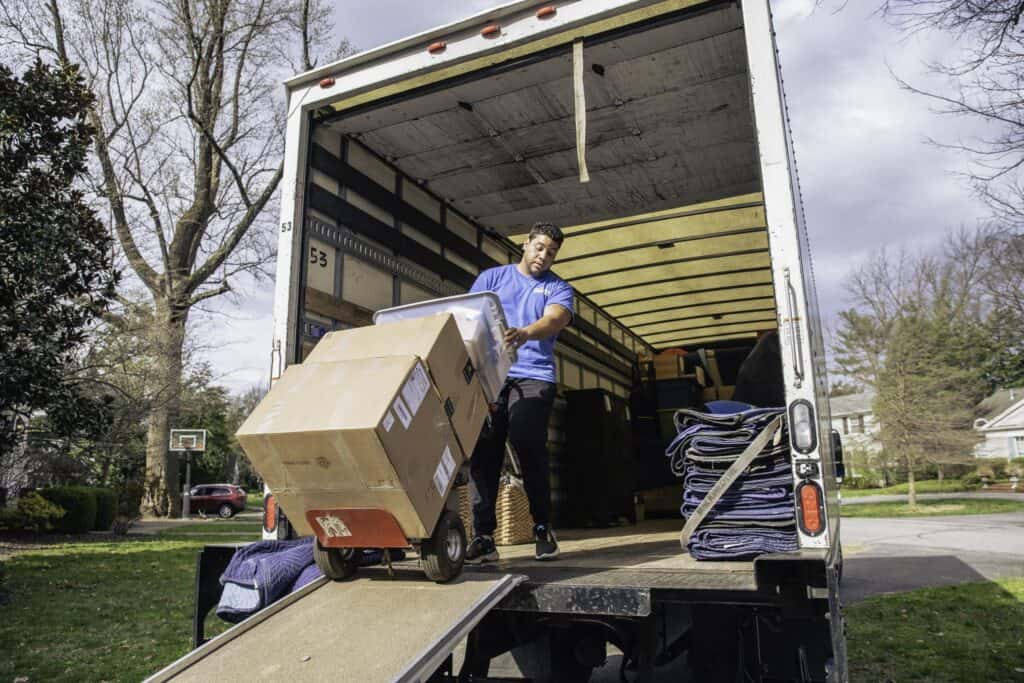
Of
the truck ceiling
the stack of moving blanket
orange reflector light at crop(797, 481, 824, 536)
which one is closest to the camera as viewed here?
orange reflector light at crop(797, 481, 824, 536)

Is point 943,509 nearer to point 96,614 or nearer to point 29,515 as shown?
point 96,614

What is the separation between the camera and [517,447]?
354cm

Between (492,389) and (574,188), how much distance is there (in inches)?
124

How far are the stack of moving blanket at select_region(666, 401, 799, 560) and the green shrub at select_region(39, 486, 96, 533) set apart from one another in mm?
17242

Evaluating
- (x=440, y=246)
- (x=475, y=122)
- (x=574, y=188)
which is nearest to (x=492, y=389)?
(x=475, y=122)

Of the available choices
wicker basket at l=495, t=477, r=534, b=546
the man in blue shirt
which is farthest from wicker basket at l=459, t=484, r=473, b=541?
the man in blue shirt

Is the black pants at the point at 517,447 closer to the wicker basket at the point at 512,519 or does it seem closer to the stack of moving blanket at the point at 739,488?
the stack of moving blanket at the point at 739,488

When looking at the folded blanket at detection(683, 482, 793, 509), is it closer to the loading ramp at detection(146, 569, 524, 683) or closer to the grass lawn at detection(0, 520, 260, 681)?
the loading ramp at detection(146, 569, 524, 683)

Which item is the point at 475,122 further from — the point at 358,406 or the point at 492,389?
the point at 358,406

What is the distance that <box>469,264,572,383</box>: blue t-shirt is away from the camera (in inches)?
143

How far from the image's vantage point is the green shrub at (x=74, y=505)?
1642cm

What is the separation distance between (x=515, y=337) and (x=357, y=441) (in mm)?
1117

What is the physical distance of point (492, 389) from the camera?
3090 millimetres

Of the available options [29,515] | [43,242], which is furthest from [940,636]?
[29,515]
